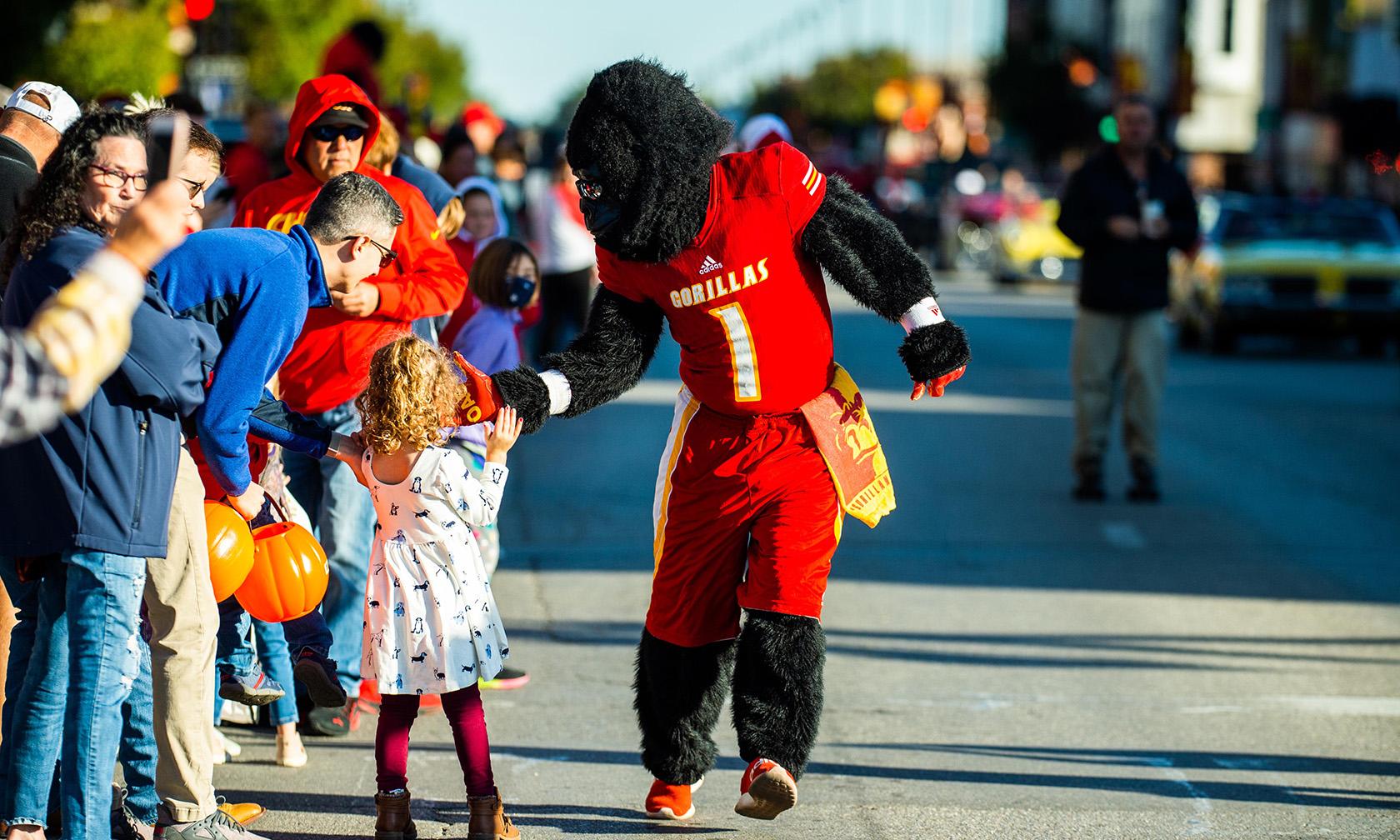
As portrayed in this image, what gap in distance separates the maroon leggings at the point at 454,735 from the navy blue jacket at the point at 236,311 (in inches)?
27.8

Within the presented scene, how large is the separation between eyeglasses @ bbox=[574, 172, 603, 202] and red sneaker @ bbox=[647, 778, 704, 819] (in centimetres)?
159

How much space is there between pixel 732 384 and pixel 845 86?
107 m

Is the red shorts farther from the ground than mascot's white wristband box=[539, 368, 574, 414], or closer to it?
closer to it

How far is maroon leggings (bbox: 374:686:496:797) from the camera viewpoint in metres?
4.89

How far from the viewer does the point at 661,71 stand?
5.08 metres

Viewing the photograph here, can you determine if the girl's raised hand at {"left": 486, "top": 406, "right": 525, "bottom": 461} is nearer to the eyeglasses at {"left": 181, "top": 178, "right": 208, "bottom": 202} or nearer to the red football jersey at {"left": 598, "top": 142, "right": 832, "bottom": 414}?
the red football jersey at {"left": 598, "top": 142, "right": 832, "bottom": 414}

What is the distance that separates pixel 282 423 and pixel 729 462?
117 centimetres

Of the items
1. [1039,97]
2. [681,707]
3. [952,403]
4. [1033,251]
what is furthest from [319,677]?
[1039,97]

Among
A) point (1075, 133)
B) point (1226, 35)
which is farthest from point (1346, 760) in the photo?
point (1226, 35)

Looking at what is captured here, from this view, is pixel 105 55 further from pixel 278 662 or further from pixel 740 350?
pixel 740 350

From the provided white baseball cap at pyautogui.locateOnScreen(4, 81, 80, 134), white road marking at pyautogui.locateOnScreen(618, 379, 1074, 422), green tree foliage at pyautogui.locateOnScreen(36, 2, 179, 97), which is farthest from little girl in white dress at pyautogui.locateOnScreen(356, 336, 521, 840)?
green tree foliage at pyautogui.locateOnScreen(36, 2, 179, 97)

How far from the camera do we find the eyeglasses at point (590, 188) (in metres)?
5.01

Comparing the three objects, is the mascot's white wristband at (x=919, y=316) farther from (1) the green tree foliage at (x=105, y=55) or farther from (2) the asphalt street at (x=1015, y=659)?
(1) the green tree foliage at (x=105, y=55)

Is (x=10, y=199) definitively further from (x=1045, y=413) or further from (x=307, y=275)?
(x=1045, y=413)
